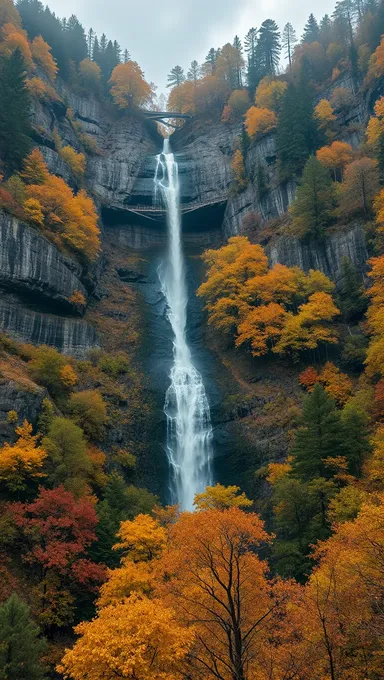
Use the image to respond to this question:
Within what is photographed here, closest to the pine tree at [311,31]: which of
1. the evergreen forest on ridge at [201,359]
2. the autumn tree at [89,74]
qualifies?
the evergreen forest on ridge at [201,359]

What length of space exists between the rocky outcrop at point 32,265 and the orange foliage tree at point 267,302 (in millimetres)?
13950

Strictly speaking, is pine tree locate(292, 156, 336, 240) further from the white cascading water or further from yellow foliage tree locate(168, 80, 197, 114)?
yellow foliage tree locate(168, 80, 197, 114)

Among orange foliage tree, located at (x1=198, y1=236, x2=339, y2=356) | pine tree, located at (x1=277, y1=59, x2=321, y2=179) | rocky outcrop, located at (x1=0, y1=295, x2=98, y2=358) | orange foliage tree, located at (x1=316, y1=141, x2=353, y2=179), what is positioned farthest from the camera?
pine tree, located at (x1=277, y1=59, x2=321, y2=179)

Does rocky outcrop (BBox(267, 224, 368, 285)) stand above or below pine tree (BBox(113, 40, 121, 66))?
below

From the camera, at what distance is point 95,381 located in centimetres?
3519

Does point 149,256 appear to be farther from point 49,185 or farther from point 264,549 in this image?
point 264,549

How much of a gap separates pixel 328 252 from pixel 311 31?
53520 millimetres

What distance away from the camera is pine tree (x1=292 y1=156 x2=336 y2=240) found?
4084 centimetres

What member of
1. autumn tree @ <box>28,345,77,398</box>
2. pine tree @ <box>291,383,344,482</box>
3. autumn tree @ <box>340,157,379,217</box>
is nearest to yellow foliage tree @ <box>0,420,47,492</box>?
autumn tree @ <box>28,345,77,398</box>

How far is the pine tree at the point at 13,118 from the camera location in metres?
39.2

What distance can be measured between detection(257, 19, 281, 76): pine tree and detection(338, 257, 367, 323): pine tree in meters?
51.5

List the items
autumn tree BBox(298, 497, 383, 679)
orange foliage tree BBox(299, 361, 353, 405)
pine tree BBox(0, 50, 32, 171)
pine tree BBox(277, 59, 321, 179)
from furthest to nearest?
pine tree BBox(277, 59, 321, 179) < pine tree BBox(0, 50, 32, 171) < orange foliage tree BBox(299, 361, 353, 405) < autumn tree BBox(298, 497, 383, 679)

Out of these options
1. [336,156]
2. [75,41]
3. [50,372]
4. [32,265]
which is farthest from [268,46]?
[50,372]

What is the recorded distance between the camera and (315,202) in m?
41.0
